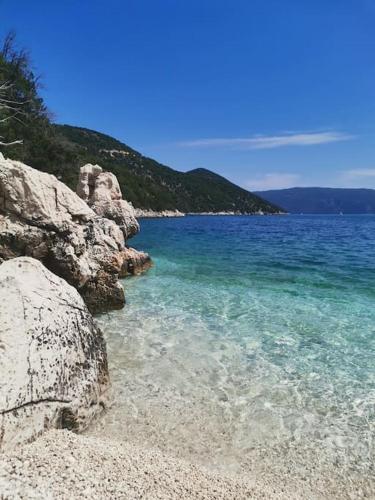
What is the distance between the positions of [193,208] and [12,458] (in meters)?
185

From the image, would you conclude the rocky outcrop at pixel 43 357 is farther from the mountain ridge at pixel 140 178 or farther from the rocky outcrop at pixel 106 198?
the mountain ridge at pixel 140 178

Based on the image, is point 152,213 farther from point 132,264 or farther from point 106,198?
point 132,264

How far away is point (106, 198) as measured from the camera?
24.5 m

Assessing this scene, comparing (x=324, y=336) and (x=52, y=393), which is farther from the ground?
(x=52, y=393)

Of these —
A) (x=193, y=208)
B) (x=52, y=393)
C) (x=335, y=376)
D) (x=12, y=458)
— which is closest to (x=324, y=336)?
(x=335, y=376)

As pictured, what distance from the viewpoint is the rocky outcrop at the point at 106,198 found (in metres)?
23.9

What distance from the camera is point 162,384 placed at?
7293mm

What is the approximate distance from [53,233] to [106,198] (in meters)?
14.4

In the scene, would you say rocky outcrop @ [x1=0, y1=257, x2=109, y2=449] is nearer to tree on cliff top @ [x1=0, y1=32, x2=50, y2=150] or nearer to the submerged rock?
the submerged rock

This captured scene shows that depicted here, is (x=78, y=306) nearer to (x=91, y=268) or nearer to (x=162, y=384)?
(x=162, y=384)

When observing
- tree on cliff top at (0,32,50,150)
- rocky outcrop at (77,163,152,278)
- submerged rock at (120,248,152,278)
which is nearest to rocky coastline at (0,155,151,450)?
submerged rock at (120,248,152,278)

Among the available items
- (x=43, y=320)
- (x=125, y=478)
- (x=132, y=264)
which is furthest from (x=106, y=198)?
(x=125, y=478)

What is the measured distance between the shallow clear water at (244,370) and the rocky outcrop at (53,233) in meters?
1.10

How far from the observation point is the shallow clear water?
5758 millimetres
